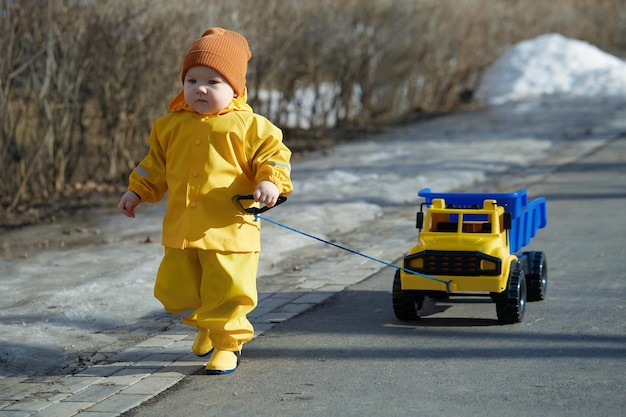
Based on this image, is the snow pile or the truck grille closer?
the truck grille

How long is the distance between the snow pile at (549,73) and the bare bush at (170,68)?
0.69 metres

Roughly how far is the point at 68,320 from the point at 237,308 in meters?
1.74

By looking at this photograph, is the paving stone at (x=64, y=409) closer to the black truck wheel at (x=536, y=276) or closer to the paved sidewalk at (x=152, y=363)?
the paved sidewalk at (x=152, y=363)

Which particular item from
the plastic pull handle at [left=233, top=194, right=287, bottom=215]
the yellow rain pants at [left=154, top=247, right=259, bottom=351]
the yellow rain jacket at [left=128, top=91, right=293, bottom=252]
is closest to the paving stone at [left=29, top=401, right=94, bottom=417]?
the yellow rain pants at [left=154, top=247, right=259, bottom=351]

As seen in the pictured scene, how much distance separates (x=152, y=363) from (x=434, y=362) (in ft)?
4.81

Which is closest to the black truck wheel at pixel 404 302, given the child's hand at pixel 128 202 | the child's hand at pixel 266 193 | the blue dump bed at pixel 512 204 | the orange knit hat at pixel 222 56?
the blue dump bed at pixel 512 204

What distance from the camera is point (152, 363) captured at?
17.8 ft

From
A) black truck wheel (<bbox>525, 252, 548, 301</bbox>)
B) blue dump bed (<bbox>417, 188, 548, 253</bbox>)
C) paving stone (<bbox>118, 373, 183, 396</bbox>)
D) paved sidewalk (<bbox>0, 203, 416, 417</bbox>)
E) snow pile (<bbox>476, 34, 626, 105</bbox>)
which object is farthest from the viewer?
snow pile (<bbox>476, 34, 626, 105</bbox>)

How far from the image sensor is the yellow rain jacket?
197 inches

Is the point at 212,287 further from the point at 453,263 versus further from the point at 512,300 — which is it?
the point at 512,300

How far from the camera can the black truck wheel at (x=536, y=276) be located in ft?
21.6

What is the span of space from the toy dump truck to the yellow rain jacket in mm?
1251

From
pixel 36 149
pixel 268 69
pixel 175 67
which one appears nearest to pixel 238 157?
pixel 36 149

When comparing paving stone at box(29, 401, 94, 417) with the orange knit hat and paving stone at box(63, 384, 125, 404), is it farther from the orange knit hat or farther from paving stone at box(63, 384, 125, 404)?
A: the orange knit hat
